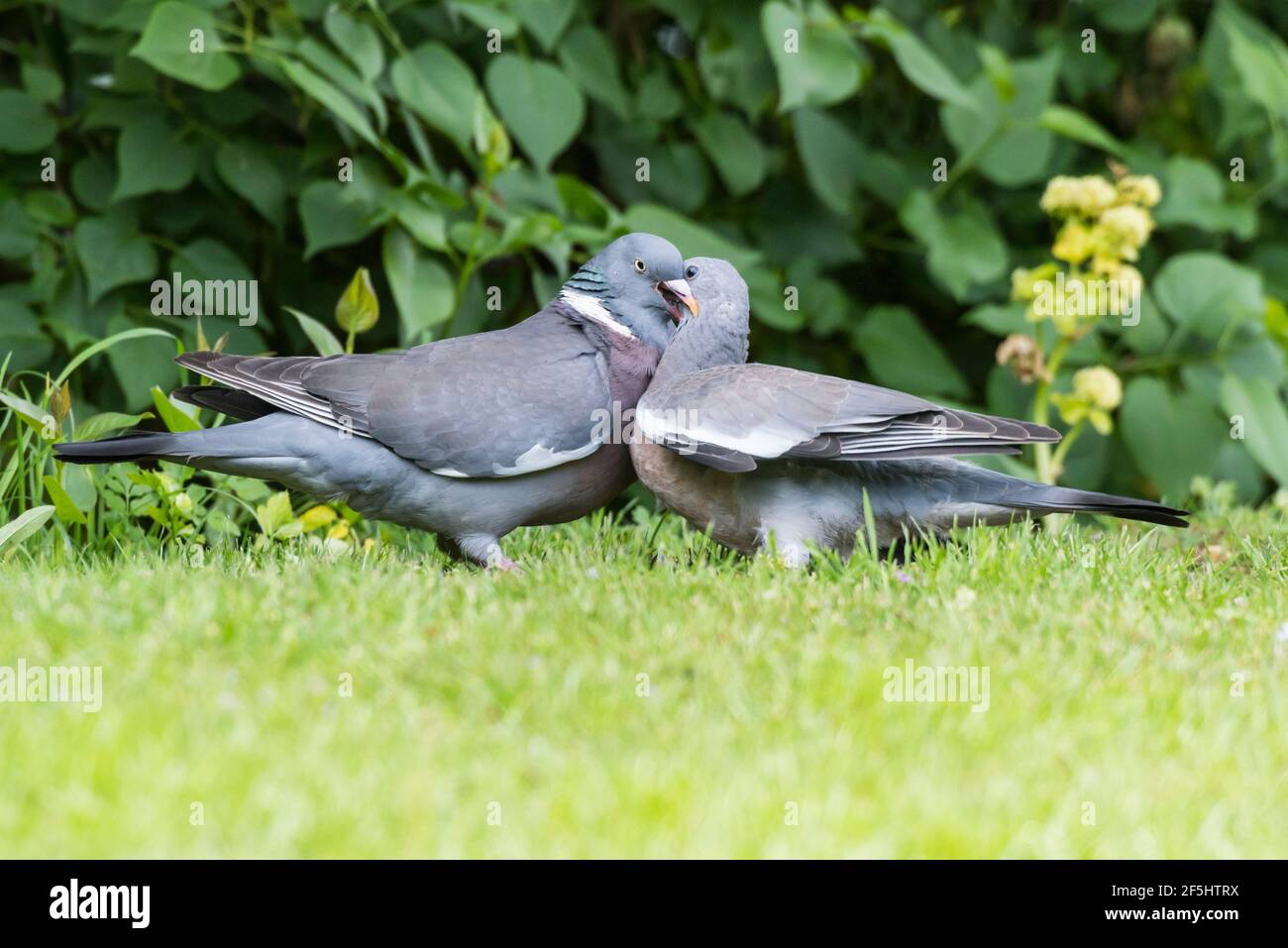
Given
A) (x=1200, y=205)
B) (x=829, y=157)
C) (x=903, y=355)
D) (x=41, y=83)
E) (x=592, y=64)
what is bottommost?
(x=903, y=355)

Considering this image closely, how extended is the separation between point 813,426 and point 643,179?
209 cm

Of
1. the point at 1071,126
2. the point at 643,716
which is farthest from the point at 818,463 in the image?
the point at 1071,126

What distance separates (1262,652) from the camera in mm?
2783

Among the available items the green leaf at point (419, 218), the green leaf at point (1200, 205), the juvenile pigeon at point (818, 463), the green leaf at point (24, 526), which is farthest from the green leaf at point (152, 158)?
the green leaf at point (1200, 205)

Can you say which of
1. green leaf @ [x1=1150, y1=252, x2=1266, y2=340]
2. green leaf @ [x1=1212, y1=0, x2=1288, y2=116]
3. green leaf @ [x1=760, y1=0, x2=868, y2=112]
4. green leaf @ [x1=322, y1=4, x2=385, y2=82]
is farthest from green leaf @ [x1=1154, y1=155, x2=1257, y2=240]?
green leaf @ [x1=322, y1=4, x2=385, y2=82]

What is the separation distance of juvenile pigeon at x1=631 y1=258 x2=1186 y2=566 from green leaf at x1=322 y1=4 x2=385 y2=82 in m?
1.42

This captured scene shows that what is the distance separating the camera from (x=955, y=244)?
16.5 feet

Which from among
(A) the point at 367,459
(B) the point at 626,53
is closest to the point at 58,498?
(A) the point at 367,459

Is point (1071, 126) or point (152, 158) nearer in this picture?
point (152, 158)

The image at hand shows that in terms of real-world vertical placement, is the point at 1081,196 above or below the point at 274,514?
above

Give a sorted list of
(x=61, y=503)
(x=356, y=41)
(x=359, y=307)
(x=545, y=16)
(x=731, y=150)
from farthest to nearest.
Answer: (x=731, y=150)
(x=545, y=16)
(x=356, y=41)
(x=359, y=307)
(x=61, y=503)

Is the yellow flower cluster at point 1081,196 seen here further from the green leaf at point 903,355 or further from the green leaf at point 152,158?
the green leaf at point 152,158

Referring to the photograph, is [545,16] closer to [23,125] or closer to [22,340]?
[23,125]
